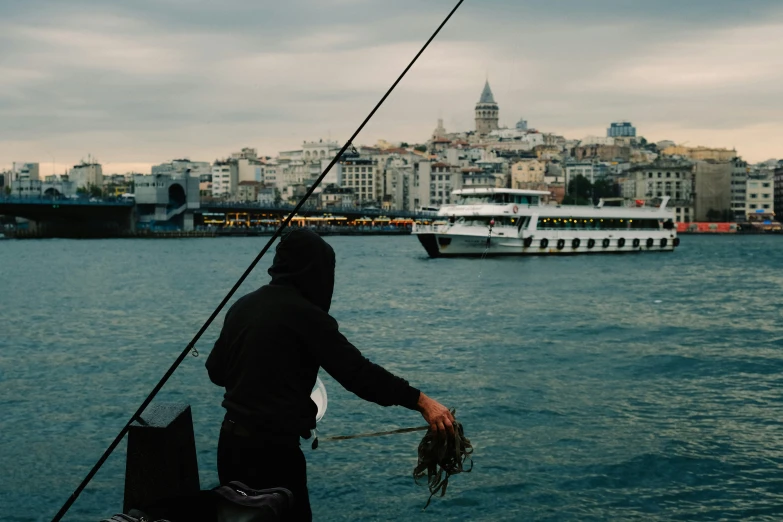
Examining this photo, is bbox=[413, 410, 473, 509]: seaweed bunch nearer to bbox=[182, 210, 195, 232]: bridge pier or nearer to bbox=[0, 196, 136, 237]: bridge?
bbox=[0, 196, 136, 237]: bridge

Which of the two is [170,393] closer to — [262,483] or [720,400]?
[720,400]

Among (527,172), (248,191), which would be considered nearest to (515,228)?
(527,172)

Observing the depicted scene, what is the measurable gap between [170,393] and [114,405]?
31.7 inches

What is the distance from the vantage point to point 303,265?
3045 millimetres

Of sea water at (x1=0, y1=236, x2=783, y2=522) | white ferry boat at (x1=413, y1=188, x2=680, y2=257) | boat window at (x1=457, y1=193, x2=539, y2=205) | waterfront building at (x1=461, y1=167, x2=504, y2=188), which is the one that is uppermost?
waterfront building at (x1=461, y1=167, x2=504, y2=188)

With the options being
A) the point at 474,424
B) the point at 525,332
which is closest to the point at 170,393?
the point at 474,424

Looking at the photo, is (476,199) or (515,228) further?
(476,199)

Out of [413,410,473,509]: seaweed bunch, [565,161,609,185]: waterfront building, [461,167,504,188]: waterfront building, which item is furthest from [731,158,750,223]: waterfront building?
[413,410,473,509]: seaweed bunch

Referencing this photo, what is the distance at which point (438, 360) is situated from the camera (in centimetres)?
1548

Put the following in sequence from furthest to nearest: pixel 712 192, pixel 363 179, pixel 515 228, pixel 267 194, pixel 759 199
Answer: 1. pixel 267 194
2. pixel 363 179
3. pixel 759 199
4. pixel 712 192
5. pixel 515 228

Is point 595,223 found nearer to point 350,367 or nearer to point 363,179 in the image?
point 350,367

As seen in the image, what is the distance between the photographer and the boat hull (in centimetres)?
4837

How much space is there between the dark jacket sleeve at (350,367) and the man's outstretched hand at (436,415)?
0.37 feet

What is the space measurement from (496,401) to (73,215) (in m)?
96.0
